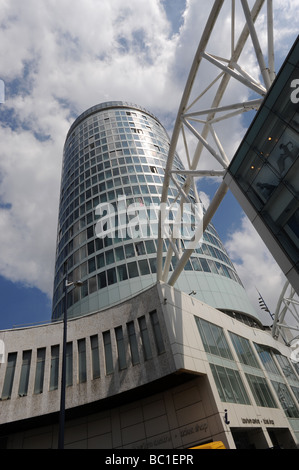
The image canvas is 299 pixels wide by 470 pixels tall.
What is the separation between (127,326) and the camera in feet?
74.5

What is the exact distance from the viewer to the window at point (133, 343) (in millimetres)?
20847

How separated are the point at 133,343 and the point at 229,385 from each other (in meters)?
7.89

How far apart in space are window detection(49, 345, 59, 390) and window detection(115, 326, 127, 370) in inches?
188

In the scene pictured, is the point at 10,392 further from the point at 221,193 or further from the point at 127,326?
the point at 221,193

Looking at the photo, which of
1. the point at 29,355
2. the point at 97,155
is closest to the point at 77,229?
the point at 97,155

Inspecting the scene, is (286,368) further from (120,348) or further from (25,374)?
→ (25,374)

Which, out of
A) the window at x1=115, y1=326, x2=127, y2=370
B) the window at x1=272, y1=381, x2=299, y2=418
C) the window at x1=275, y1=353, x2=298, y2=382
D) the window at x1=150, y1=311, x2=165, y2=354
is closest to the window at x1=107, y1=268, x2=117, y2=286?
the window at x1=115, y1=326, x2=127, y2=370

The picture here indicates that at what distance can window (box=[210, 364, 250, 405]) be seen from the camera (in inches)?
796

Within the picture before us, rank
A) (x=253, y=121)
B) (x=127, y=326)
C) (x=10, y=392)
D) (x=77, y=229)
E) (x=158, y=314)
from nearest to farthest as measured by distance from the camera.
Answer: (x=253, y=121), (x=10, y=392), (x=158, y=314), (x=127, y=326), (x=77, y=229)

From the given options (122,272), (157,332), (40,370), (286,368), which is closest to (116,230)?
(122,272)

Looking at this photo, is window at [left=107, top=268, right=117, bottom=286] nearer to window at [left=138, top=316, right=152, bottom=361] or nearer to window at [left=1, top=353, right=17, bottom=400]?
window at [left=138, top=316, right=152, bottom=361]

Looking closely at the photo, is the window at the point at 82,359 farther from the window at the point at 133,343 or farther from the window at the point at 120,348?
the window at the point at 133,343

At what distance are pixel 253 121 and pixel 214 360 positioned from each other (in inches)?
675
